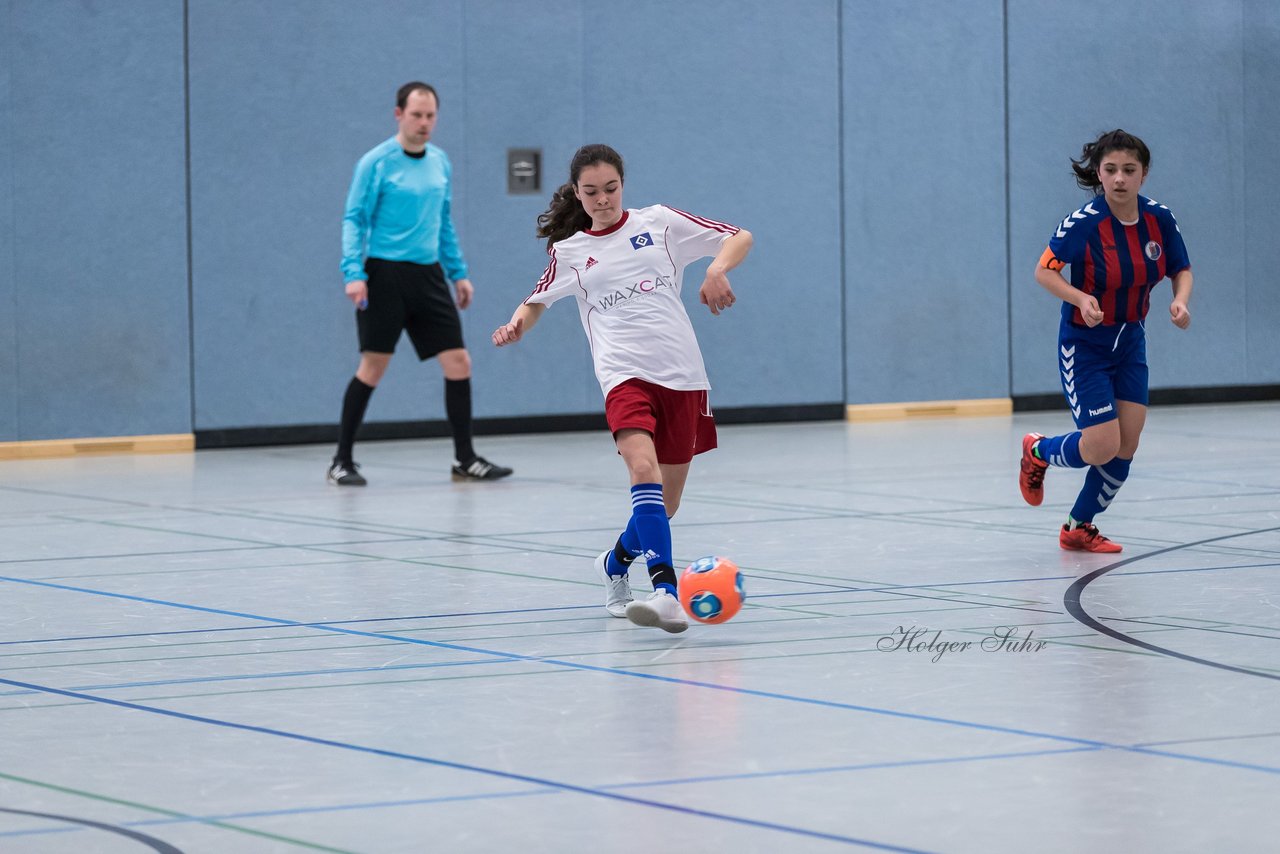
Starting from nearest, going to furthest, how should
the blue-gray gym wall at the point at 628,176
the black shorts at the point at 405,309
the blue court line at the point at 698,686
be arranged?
the blue court line at the point at 698,686
the black shorts at the point at 405,309
the blue-gray gym wall at the point at 628,176

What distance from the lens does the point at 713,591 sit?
5867 millimetres

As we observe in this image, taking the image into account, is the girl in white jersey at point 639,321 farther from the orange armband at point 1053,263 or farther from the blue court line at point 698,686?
the orange armband at point 1053,263

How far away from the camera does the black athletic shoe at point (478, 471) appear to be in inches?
428

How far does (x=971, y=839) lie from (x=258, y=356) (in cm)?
1017

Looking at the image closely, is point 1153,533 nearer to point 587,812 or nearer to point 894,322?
point 587,812

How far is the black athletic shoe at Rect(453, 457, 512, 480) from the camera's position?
10883 mm

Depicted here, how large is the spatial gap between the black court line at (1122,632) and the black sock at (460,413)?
14.8ft

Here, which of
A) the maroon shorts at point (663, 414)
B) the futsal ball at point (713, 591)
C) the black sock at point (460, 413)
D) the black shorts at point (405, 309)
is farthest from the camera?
the black sock at point (460, 413)

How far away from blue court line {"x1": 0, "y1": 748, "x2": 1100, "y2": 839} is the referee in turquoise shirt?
22.2 ft

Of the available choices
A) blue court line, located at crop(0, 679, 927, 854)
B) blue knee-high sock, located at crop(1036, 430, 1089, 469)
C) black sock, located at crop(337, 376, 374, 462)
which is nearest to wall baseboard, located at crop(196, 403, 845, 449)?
black sock, located at crop(337, 376, 374, 462)

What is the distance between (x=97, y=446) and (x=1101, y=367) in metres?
7.45

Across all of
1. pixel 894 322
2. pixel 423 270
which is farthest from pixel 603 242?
pixel 894 322

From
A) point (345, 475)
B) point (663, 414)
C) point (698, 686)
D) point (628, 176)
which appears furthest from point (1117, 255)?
point (628, 176)

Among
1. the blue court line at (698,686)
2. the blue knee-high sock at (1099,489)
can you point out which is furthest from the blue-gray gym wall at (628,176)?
the blue knee-high sock at (1099,489)
